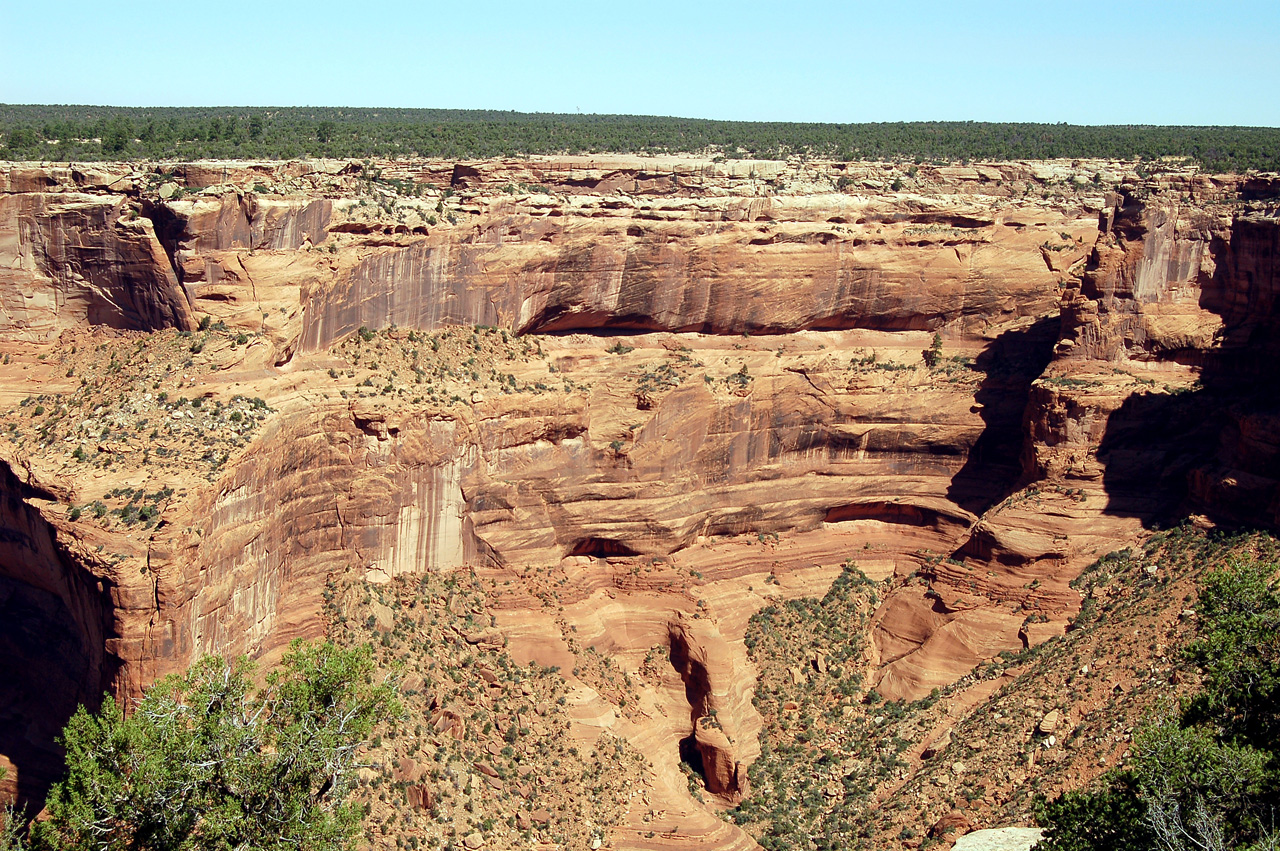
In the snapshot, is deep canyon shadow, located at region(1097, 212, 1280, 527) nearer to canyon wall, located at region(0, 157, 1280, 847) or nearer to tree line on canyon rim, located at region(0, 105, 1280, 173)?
canyon wall, located at region(0, 157, 1280, 847)

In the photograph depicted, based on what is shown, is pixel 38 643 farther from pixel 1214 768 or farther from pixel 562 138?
pixel 562 138

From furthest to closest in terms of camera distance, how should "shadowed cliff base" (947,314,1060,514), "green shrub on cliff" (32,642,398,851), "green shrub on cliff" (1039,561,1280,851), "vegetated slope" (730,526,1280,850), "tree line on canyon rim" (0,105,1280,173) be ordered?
"shadowed cliff base" (947,314,1060,514) → "tree line on canyon rim" (0,105,1280,173) → "vegetated slope" (730,526,1280,850) → "green shrub on cliff" (32,642,398,851) → "green shrub on cliff" (1039,561,1280,851)

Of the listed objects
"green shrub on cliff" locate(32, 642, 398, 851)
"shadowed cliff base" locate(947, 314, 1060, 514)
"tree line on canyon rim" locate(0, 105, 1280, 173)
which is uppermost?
"tree line on canyon rim" locate(0, 105, 1280, 173)

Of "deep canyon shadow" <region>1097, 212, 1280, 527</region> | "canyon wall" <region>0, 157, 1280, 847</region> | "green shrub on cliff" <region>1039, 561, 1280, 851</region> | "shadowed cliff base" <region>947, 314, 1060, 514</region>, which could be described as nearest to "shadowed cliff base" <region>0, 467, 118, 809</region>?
"canyon wall" <region>0, 157, 1280, 847</region>

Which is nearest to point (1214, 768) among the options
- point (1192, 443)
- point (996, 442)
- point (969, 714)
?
point (969, 714)

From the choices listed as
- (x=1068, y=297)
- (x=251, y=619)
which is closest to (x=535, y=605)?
(x=251, y=619)

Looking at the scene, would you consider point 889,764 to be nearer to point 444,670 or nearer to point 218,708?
point 444,670

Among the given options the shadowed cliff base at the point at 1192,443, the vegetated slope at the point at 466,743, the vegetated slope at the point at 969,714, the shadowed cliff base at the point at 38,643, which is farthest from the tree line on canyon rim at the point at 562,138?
the vegetated slope at the point at 969,714
